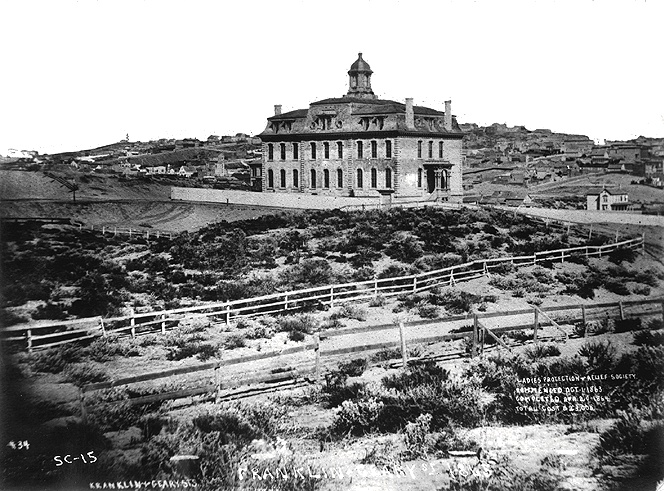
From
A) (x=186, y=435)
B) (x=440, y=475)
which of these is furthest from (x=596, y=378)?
(x=186, y=435)

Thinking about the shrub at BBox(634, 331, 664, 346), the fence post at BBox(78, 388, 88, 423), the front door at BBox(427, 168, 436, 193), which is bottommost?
the fence post at BBox(78, 388, 88, 423)

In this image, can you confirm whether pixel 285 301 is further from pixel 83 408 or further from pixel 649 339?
pixel 649 339

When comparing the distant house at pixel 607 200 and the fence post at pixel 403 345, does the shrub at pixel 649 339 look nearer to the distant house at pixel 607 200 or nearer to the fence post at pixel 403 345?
the distant house at pixel 607 200

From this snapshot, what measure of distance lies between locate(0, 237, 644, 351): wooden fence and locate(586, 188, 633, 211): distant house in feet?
2.35

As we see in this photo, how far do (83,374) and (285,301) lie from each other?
3743 mm

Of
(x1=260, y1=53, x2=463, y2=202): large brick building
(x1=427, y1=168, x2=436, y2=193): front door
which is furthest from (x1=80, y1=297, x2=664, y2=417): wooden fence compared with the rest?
(x1=427, y1=168, x2=436, y2=193): front door

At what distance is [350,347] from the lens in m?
11.9

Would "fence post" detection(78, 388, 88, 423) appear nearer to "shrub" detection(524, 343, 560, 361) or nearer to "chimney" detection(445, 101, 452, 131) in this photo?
"shrub" detection(524, 343, 560, 361)

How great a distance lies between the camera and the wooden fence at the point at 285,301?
11445 millimetres

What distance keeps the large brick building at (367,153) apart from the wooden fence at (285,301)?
7822 millimetres

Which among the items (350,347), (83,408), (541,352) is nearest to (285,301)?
(350,347)

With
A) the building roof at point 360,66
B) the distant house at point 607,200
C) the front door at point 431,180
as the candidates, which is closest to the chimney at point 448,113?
the building roof at point 360,66

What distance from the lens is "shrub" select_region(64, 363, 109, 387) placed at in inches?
437

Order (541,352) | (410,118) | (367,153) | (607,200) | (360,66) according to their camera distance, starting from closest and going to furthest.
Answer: (541,352), (607,200), (360,66), (410,118), (367,153)
